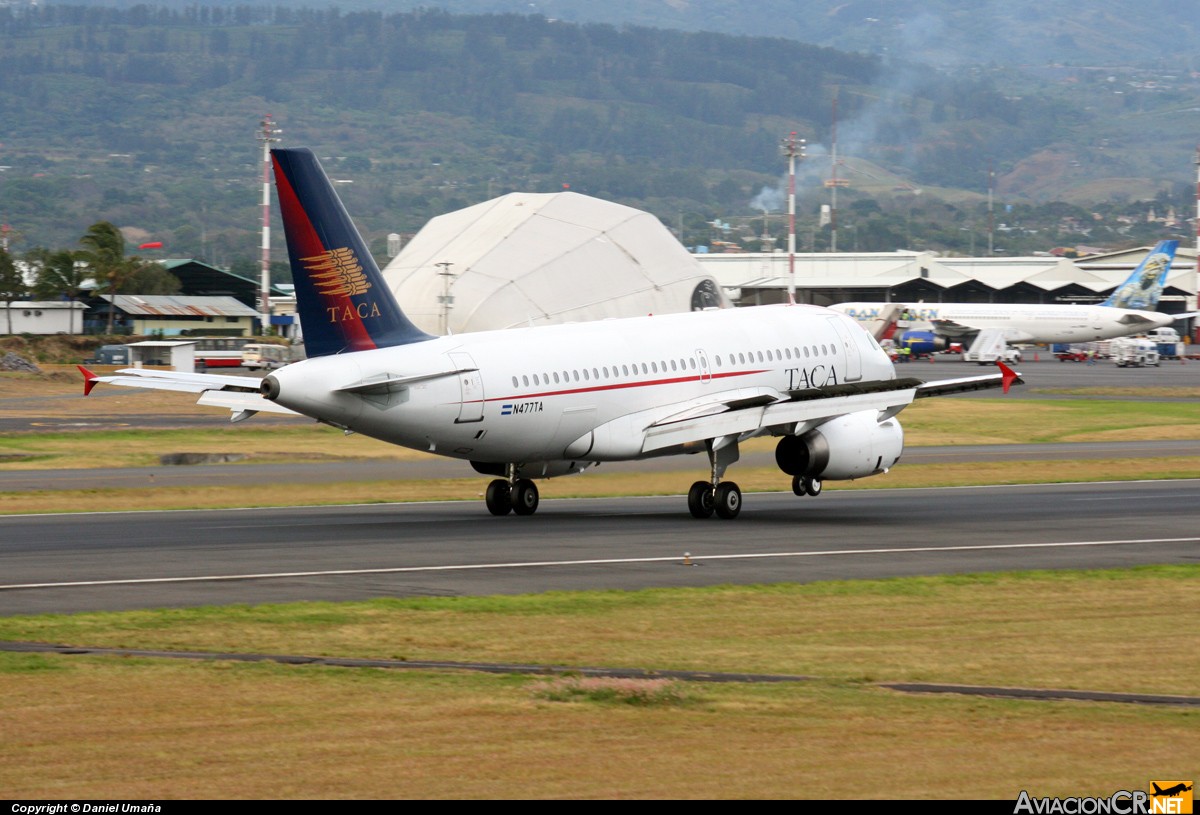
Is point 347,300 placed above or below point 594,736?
above

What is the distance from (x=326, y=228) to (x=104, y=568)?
875 centimetres

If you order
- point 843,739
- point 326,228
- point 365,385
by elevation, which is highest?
point 326,228

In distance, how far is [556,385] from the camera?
3762cm

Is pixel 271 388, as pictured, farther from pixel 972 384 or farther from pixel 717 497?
pixel 972 384

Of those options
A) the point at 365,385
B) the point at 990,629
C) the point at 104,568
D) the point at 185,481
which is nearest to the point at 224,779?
the point at 990,629

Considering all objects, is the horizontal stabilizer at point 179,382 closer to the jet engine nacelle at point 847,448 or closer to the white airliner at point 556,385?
the white airliner at point 556,385

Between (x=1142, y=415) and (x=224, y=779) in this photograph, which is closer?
(x=224, y=779)

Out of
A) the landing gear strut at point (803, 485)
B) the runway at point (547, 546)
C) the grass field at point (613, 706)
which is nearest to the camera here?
the grass field at point (613, 706)

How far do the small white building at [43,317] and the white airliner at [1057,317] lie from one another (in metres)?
84.4

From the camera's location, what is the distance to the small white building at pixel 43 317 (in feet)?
566

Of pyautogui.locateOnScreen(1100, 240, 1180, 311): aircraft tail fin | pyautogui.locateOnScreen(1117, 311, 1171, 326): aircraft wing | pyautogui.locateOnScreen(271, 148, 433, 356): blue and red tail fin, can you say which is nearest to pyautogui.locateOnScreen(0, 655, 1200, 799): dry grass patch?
pyautogui.locateOnScreen(271, 148, 433, 356): blue and red tail fin

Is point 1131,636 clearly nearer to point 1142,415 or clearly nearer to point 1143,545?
point 1143,545

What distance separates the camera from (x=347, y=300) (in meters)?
34.2

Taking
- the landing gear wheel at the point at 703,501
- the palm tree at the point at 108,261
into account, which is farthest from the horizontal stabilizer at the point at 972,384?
the palm tree at the point at 108,261
